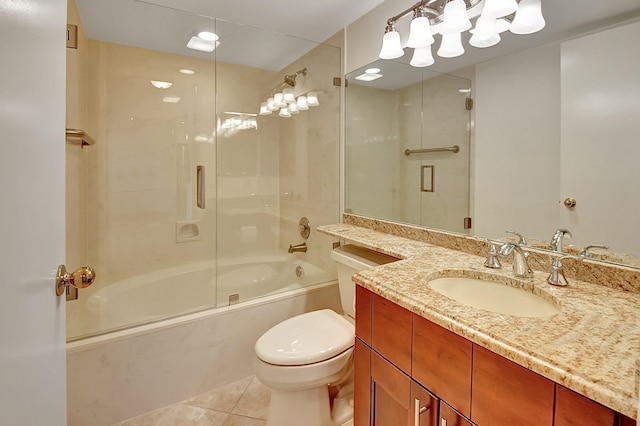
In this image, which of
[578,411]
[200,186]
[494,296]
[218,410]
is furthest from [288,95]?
[578,411]

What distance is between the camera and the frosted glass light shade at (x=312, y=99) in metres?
2.37

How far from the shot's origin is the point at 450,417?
2.49 feet

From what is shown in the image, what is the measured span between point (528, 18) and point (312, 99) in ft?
4.90

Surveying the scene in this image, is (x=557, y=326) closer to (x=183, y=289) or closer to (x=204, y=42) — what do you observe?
(x=183, y=289)

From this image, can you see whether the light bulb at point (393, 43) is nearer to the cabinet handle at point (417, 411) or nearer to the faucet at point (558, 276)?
the faucet at point (558, 276)

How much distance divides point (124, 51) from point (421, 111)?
202 centimetres

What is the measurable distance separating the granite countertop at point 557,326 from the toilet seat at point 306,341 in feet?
1.63

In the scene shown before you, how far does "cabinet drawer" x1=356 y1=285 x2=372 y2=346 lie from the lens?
3.42 feet

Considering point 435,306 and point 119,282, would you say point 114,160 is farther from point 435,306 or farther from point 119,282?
point 435,306

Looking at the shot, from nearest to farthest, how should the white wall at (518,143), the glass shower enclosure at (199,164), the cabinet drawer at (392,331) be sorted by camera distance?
the cabinet drawer at (392,331) → the white wall at (518,143) → the glass shower enclosure at (199,164)

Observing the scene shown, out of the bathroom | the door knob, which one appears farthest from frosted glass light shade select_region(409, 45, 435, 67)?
the door knob

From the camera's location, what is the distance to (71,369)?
1.43 m

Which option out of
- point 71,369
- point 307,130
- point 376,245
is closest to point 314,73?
point 307,130

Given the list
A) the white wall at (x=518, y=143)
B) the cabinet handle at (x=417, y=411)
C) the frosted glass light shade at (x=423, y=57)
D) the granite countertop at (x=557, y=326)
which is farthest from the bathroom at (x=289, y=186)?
the cabinet handle at (x=417, y=411)
